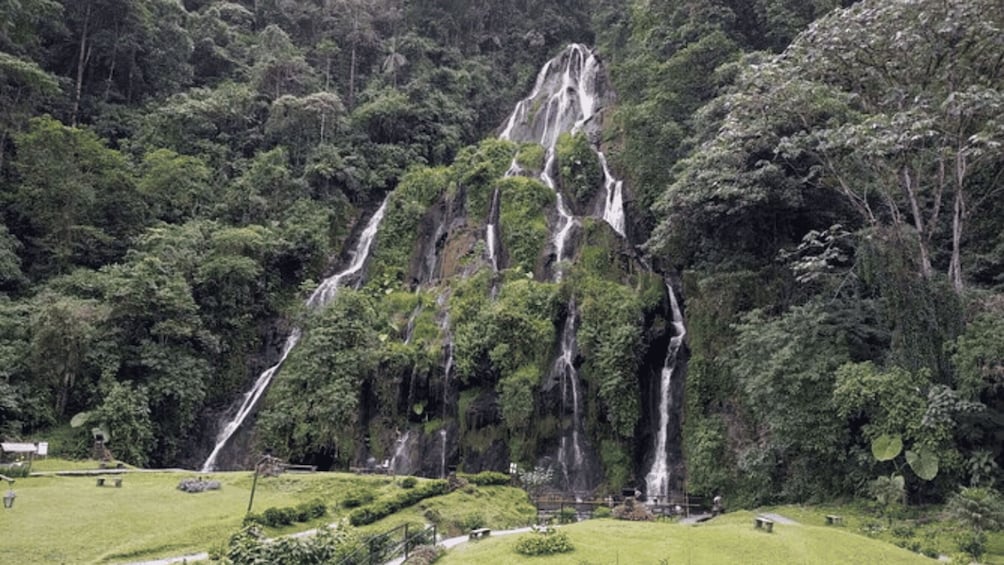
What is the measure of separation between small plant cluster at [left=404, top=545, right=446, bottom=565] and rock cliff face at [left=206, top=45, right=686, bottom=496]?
10.8 m

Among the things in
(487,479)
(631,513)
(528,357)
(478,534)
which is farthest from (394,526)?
(528,357)

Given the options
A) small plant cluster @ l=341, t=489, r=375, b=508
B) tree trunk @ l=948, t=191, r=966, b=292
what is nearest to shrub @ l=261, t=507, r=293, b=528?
small plant cluster @ l=341, t=489, r=375, b=508

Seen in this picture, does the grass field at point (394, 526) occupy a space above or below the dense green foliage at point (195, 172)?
below

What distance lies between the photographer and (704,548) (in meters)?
12.3

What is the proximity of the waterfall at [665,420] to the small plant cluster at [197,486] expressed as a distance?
14.0 metres

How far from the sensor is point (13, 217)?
3175 centimetres

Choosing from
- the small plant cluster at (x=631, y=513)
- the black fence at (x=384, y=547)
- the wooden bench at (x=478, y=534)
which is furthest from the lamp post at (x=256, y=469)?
the small plant cluster at (x=631, y=513)

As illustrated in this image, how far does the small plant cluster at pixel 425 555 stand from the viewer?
40.6 feet

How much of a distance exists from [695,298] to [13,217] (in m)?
31.5

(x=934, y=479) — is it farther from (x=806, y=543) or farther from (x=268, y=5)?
(x=268, y=5)

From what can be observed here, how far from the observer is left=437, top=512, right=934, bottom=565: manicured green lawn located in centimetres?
1188

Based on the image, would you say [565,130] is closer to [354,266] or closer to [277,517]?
[354,266]

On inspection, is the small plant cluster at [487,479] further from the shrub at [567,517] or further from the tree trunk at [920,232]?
the tree trunk at [920,232]

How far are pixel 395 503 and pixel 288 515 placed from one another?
285 centimetres
